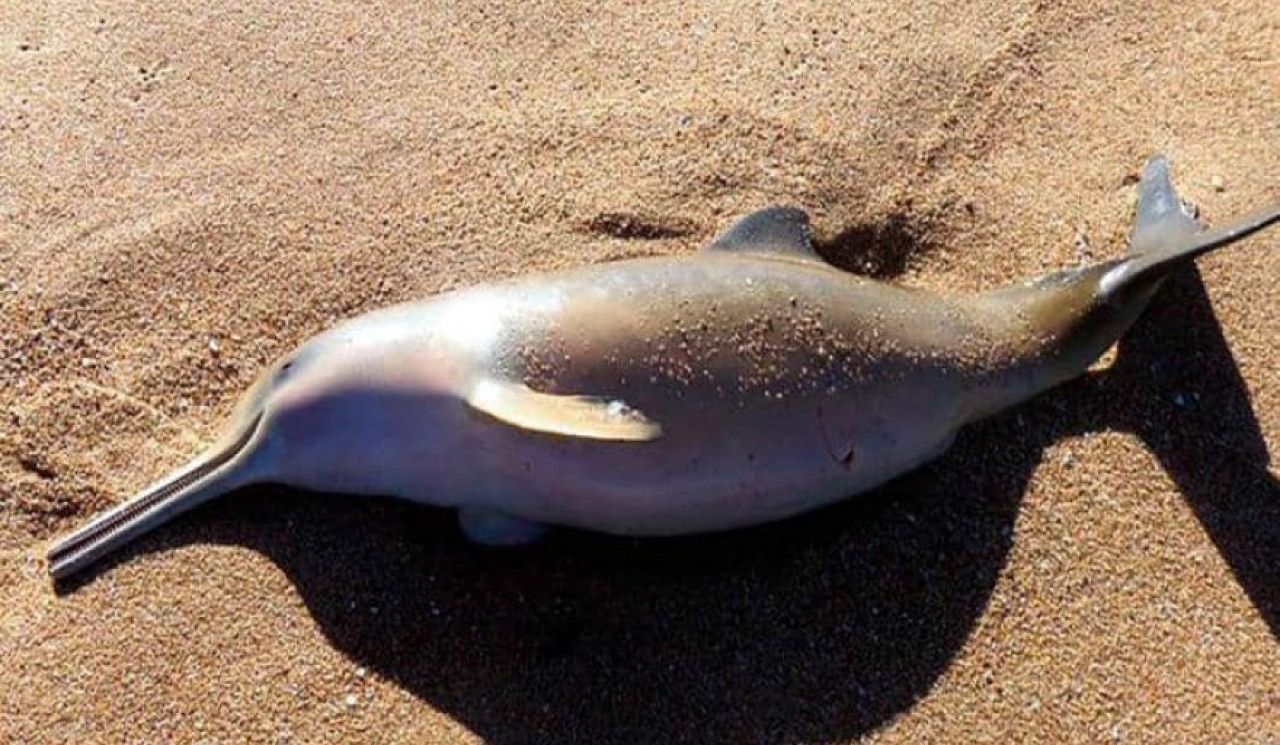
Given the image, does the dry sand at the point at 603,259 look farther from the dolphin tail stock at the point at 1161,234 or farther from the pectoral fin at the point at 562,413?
the pectoral fin at the point at 562,413

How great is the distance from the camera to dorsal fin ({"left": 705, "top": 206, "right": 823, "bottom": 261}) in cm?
400

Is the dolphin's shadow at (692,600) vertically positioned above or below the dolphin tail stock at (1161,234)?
below

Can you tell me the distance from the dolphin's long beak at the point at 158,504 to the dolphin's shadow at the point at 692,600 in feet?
0.29

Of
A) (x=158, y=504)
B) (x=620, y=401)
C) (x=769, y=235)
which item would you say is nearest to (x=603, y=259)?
(x=769, y=235)

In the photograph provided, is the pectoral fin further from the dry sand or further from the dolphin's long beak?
the dolphin's long beak

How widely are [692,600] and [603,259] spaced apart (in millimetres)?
1160

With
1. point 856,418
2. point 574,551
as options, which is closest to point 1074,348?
point 856,418

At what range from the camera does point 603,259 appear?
4273 millimetres

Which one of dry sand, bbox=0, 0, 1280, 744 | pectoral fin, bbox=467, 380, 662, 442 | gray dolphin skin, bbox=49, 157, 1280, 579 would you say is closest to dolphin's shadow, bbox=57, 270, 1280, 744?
dry sand, bbox=0, 0, 1280, 744

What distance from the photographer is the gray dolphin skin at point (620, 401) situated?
3.54m

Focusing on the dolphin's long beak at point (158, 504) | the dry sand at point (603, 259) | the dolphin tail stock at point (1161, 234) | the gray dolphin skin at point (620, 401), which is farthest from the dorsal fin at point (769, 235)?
the dolphin's long beak at point (158, 504)

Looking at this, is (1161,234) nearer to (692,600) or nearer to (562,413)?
(692,600)

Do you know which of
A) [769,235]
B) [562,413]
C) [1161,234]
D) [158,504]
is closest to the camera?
[562,413]

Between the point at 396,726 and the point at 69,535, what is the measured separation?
3.54 feet
